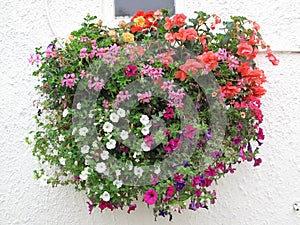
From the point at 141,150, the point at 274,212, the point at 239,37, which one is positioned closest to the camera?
the point at 141,150

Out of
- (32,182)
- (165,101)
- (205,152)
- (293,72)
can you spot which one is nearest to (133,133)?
Result: (165,101)

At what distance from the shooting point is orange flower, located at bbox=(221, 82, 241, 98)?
6.52ft

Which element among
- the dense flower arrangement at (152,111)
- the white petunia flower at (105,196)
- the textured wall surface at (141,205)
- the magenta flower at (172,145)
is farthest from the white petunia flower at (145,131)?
the textured wall surface at (141,205)

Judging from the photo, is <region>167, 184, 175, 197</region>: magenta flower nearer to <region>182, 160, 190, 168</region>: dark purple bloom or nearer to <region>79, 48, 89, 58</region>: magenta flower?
<region>182, 160, 190, 168</region>: dark purple bloom

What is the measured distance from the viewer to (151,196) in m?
1.88

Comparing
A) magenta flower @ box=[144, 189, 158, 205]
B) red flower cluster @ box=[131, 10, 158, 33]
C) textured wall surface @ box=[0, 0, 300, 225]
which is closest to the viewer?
magenta flower @ box=[144, 189, 158, 205]

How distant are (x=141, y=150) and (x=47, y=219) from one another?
81 centimetres

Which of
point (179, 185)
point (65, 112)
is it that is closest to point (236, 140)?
point (179, 185)

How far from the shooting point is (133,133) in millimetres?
1922

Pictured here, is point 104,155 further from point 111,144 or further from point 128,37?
A: point 128,37

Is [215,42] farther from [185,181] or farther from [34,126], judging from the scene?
[34,126]

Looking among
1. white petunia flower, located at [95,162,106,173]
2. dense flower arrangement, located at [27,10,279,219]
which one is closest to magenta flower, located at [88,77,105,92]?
dense flower arrangement, located at [27,10,279,219]

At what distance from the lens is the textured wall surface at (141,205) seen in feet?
7.62

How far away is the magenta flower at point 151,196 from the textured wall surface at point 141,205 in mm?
430
